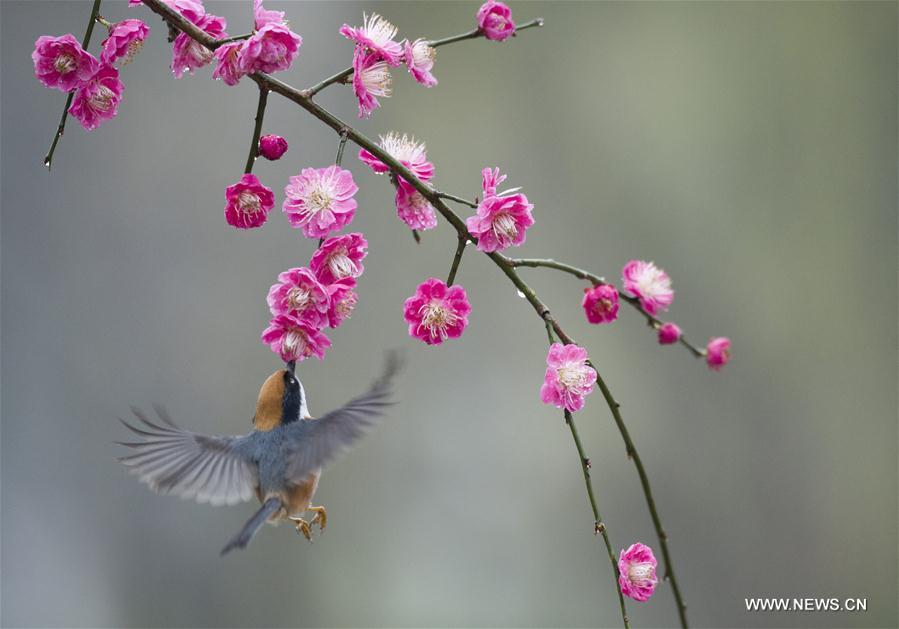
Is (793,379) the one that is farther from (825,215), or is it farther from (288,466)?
(288,466)

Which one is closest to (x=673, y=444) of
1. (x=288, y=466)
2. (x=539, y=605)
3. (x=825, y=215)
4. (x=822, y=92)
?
(x=539, y=605)

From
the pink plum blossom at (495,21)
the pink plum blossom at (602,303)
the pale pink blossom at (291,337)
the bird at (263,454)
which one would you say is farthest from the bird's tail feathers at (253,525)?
the pink plum blossom at (495,21)

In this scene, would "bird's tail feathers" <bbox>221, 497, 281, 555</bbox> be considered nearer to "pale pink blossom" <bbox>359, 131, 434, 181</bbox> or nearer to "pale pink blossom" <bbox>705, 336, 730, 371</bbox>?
"pale pink blossom" <bbox>359, 131, 434, 181</bbox>

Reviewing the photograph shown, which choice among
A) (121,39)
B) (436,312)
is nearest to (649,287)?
(436,312)

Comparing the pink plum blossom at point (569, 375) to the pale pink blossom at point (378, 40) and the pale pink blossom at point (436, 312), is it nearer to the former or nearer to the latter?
the pale pink blossom at point (436, 312)

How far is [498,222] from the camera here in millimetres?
836

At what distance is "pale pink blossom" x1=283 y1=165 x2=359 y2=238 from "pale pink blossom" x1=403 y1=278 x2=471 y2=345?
121 mm

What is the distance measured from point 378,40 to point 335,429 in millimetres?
427

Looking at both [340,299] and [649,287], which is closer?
[340,299]

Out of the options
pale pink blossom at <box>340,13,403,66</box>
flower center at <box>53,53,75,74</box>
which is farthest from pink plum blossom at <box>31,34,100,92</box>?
pale pink blossom at <box>340,13,403,66</box>

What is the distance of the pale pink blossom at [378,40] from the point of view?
2.85 ft

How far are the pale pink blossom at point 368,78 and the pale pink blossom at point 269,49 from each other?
0.26 ft

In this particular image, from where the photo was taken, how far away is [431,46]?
0.91 meters

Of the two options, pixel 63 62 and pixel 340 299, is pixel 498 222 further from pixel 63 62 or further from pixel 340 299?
pixel 63 62
